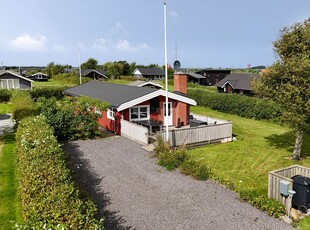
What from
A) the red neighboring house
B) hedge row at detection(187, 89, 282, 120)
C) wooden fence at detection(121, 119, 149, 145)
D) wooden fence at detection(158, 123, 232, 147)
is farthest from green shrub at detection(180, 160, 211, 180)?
hedge row at detection(187, 89, 282, 120)

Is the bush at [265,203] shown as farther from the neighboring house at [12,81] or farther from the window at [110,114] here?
the neighboring house at [12,81]

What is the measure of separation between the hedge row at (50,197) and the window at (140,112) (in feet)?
38.1

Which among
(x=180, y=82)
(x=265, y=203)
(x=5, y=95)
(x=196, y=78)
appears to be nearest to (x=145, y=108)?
(x=180, y=82)

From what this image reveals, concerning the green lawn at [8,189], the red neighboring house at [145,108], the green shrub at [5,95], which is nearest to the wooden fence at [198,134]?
the red neighboring house at [145,108]

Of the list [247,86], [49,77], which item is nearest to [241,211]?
[247,86]

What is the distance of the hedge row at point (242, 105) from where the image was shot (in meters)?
31.1

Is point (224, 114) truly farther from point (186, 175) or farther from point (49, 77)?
point (49, 77)

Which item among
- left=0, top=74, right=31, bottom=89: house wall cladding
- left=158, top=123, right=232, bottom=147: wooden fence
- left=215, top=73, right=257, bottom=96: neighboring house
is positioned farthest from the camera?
left=215, top=73, right=257, bottom=96: neighboring house

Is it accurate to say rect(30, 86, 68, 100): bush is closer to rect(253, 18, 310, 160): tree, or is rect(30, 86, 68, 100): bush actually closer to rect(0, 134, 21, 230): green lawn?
rect(0, 134, 21, 230): green lawn

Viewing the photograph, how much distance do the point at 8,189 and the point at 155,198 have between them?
598cm

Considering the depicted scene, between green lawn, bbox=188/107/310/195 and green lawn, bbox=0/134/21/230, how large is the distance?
864 centimetres

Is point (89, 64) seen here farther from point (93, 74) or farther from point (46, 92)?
point (46, 92)

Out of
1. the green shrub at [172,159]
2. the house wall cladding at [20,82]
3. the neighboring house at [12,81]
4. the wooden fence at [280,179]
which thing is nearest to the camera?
the wooden fence at [280,179]

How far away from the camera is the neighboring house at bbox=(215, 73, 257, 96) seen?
5188cm
